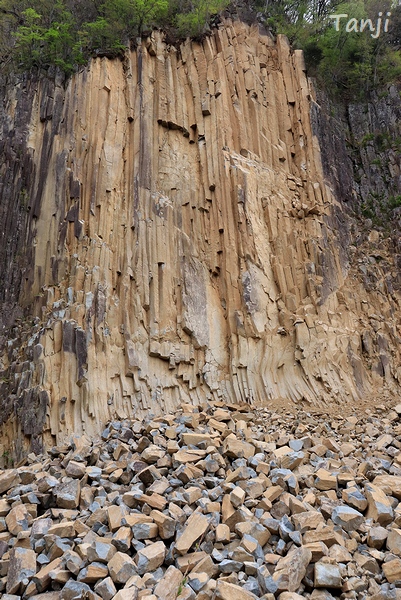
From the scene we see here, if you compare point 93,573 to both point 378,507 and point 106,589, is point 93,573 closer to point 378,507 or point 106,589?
point 106,589

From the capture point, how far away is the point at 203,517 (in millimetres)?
5793

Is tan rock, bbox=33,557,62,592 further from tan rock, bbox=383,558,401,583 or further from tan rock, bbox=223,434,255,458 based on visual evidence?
tan rock, bbox=383,558,401,583

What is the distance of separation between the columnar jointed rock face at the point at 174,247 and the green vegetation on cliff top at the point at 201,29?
117 cm

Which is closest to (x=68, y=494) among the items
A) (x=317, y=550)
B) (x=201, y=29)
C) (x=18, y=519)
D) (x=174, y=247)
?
(x=18, y=519)

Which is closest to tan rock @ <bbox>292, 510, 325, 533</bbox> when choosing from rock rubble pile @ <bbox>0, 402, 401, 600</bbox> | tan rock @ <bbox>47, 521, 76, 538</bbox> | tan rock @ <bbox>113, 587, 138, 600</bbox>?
rock rubble pile @ <bbox>0, 402, 401, 600</bbox>

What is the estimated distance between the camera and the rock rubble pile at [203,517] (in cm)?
487

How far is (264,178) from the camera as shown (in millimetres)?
13688

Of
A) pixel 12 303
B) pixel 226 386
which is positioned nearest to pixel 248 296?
pixel 226 386

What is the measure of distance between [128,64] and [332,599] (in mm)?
14736

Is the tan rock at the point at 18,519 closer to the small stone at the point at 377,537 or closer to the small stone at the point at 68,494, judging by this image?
the small stone at the point at 68,494

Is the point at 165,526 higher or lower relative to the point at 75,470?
lower

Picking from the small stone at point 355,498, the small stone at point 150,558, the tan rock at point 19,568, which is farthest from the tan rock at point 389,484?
the tan rock at point 19,568

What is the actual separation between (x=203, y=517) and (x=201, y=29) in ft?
49.5

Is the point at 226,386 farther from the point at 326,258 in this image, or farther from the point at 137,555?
the point at 137,555
